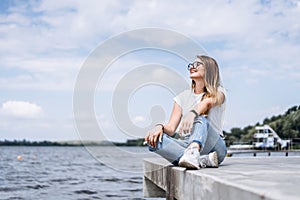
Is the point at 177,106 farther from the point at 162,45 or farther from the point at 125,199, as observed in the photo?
the point at 125,199

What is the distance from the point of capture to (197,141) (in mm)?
4082

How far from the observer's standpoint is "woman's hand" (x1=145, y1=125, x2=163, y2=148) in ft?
13.6

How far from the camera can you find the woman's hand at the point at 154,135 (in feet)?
13.6

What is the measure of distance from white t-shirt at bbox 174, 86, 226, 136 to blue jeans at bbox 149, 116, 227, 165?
73 mm

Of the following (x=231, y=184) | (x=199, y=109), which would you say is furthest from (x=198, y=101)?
(x=231, y=184)

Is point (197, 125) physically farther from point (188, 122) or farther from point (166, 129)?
point (166, 129)

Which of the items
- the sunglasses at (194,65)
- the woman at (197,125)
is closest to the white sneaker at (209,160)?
the woman at (197,125)

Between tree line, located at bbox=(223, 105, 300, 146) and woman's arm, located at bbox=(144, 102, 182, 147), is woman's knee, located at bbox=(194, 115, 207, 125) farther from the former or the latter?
tree line, located at bbox=(223, 105, 300, 146)

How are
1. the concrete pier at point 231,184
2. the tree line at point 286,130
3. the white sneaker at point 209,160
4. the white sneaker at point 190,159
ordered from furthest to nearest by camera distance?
the tree line at point 286,130, the white sneaker at point 209,160, the white sneaker at point 190,159, the concrete pier at point 231,184

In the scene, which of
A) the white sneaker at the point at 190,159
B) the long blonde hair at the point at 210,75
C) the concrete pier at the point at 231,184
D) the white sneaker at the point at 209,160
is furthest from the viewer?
the long blonde hair at the point at 210,75

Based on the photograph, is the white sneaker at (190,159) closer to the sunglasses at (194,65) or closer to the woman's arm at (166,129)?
the woman's arm at (166,129)

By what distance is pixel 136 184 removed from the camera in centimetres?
1566

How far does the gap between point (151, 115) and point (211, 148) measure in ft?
2.33

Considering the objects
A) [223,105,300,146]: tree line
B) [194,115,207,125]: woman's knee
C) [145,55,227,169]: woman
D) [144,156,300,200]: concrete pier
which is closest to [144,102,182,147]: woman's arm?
[145,55,227,169]: woman
